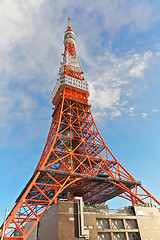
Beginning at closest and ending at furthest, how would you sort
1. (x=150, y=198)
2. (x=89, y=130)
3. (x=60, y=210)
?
(x=60, y=210)
(x=150, y=198)
(x=89, y=130)

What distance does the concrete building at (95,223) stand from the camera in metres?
20.2

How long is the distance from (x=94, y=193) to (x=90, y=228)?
12899 millimetres

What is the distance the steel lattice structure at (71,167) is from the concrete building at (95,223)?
2.13m

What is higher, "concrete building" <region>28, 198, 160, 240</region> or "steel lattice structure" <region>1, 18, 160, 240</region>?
"steel lattice structure" <region>1, 18, 160, 240</region>

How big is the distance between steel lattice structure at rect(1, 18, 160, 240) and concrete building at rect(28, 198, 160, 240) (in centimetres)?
213

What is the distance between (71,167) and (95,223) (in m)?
7.98

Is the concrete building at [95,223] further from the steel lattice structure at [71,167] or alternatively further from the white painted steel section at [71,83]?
the white painted steel section at [71,83]

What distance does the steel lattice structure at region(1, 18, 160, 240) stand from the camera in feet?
80.4

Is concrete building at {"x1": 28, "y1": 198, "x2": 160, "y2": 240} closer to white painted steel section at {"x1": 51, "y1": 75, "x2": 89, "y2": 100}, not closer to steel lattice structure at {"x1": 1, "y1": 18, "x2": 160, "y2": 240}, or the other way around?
steel lattice structure at {"x1": 1, "y1": 18, "x2": 160, "y2": 240}

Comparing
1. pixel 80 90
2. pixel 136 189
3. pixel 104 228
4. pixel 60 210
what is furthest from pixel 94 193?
pixel 80 90

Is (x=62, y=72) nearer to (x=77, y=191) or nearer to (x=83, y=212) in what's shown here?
(x=77, y=191)

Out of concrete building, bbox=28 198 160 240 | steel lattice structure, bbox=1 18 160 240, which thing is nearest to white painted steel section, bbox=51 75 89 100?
steel lattice structure, bbox=1 18 160 240

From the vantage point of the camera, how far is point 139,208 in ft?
85.8

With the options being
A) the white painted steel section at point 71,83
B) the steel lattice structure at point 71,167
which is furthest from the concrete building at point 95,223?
the white painted steel section at point 71,83
